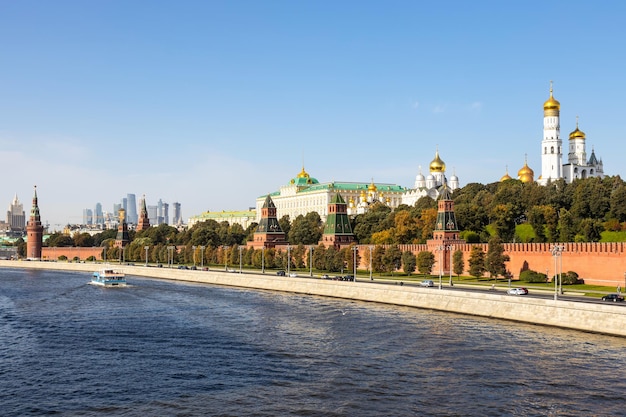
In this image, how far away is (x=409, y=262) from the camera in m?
82.5

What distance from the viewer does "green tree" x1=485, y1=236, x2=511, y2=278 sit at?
7288 cm

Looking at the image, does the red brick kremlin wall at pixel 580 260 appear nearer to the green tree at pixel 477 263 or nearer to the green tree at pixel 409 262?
the green tree at pixel 477 263

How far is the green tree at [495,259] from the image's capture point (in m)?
72.9

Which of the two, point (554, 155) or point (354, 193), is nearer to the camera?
point (554, 155)

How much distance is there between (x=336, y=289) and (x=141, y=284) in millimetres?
32774

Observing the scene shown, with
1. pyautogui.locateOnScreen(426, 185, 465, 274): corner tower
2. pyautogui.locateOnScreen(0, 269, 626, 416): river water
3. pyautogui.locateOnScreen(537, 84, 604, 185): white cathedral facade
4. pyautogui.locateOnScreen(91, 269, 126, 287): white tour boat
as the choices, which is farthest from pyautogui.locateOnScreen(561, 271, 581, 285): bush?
pyautogui.locateOnScreen(537, 84, 604, 185): white cathedral facade

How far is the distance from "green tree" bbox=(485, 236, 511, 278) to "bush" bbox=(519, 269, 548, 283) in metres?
3.67

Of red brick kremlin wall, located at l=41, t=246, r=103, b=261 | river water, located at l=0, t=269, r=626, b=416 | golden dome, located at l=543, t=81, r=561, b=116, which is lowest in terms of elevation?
river water, located at l=0, t=269, r=626, b=416

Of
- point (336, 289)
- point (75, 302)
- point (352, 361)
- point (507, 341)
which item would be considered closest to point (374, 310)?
point (336, 289)

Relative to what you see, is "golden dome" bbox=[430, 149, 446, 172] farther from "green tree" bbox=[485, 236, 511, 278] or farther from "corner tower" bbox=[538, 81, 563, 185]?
"green tree" bbox=[485, 236, 511, 278]

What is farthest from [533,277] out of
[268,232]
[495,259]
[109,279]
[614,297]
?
[268,232]

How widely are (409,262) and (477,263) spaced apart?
9.66 metres

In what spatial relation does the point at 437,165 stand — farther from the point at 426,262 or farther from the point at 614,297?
the point at 614,297

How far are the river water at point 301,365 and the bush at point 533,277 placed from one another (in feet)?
58.0
